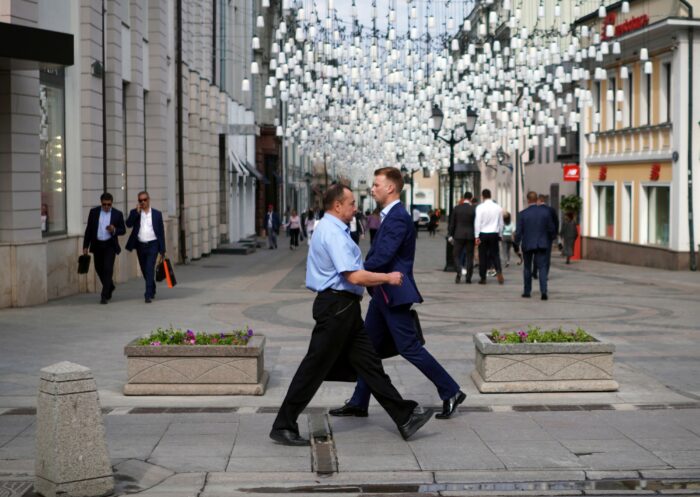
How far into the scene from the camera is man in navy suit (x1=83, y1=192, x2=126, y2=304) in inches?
787

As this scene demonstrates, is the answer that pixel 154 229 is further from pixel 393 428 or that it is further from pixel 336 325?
pixel 336 325

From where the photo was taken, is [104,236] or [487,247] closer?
[104,236]

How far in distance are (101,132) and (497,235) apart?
779cm

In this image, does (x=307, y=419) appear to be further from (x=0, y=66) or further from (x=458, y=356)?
(x=0, y=66)

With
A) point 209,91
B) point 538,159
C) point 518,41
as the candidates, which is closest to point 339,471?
point 518,41

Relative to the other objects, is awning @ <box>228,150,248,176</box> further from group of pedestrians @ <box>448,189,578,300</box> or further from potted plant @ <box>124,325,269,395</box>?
potted plant @ <box>124,325,269,395</box>

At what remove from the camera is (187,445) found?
29.0 ft

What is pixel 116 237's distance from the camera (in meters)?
20.2

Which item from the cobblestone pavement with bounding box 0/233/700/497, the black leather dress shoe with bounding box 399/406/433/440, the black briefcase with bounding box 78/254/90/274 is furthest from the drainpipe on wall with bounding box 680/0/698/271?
the black leather dress shoe with bounding box 399/406/433/440

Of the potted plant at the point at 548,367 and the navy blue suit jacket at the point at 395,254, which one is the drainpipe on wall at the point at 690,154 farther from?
the navy blue suit jacket at the point at 395,254

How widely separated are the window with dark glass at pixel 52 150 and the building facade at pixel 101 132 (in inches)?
0.7

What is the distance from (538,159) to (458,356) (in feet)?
153

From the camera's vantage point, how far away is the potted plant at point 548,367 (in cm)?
1094

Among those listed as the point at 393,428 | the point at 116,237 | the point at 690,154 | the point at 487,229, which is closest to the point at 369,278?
the point at 393,428
